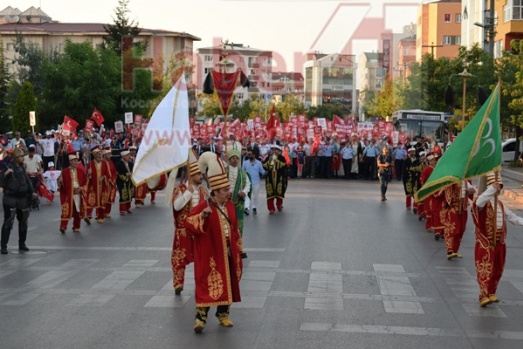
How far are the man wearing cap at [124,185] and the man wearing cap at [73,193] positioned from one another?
3539 mm

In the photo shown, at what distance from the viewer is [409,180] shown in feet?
82.1

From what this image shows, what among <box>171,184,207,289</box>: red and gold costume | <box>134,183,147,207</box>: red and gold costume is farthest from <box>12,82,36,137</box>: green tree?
<box>171,184,207,289</box>: red and gold costume

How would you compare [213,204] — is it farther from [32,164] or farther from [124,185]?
[32,164]

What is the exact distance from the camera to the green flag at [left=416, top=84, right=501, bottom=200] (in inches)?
435

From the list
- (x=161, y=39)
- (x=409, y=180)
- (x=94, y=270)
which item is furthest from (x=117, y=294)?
(x=161, y=39)

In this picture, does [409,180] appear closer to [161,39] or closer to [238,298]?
[238,298]

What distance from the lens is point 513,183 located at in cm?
3625

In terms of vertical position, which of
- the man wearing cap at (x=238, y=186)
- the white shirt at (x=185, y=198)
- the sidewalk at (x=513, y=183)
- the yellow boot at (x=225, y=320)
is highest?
the white shirt at (x=185, y=198)

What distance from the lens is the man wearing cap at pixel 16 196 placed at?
55.1 ft

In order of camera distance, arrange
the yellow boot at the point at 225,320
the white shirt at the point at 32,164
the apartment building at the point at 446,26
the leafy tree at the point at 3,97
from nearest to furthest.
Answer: the yellow boot at the point at 225,320
the white shirt at the point at 32,164
the leafy tree at the point at 3,97
the apartment building at the point at 446,26

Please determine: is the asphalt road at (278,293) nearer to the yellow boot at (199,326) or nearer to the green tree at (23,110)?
the yellow boot at (199,326)

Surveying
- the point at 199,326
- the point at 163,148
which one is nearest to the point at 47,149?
the point at 163,148

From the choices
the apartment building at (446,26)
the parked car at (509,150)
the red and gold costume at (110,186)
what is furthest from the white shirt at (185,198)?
the apartment building at (446,26)

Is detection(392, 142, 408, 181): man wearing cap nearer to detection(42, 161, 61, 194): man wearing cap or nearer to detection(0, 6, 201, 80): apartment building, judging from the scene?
detection(42, 161, 61, 194): man wearing cap
